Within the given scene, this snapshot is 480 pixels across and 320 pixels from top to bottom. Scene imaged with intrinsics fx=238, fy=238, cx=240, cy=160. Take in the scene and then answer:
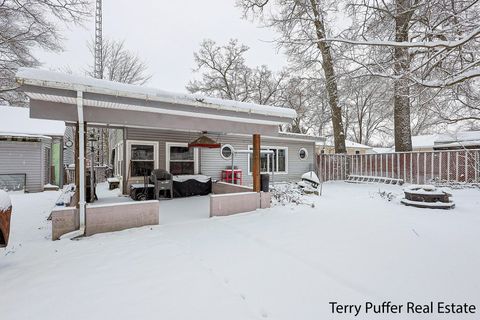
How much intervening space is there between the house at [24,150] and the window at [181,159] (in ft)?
18.4

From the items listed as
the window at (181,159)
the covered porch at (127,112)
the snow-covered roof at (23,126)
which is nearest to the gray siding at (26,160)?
the snow-covered roof at (23,126)

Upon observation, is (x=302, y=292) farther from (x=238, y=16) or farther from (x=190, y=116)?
(x=238, y=16)

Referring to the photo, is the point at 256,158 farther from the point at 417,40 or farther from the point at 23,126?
the point at 23,126

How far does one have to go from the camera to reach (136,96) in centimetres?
408

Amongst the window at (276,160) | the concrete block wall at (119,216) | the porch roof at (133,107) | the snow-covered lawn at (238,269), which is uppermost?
the porch roof at (133,107)

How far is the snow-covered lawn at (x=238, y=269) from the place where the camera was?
2.20m

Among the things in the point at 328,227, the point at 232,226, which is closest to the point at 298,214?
the point at 328,227

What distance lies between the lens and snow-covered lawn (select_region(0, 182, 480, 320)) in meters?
2.20

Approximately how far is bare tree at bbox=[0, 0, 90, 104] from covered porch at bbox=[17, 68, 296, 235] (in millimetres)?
6261

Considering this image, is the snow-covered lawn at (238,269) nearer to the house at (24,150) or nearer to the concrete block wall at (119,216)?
the concrete block wall at (119,216)

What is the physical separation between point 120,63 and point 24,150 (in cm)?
1277

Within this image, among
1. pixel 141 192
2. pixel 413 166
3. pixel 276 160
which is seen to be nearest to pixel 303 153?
pixel 276 160

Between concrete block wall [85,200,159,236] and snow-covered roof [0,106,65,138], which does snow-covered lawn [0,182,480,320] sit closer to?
concrete block wall [85,200,159,236]

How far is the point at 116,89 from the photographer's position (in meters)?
3.87
